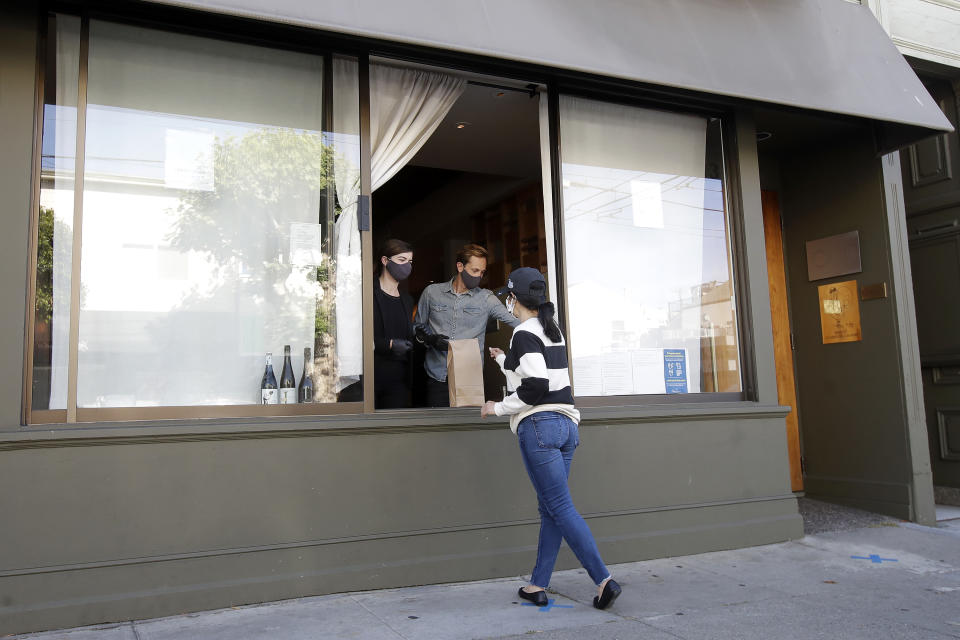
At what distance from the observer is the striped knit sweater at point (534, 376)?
396 cm

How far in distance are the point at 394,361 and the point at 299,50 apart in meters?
2.11

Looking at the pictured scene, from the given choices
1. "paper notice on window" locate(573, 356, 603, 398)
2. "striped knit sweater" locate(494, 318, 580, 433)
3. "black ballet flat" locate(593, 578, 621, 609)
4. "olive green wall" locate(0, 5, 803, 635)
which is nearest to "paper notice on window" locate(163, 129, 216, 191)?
"olive green wall" locate(0, 5, 803, 635)

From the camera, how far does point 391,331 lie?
541 cm

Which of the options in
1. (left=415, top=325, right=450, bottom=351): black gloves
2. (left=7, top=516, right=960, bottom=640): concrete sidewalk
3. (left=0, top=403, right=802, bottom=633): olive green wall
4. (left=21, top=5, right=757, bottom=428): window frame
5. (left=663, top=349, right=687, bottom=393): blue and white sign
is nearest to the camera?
(left=7, top=516, right=960, bottom=640): concrete sidewalk

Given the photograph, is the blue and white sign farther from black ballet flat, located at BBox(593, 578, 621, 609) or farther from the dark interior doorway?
black ballet flat, located at BBox(593, 578, 621, 609)

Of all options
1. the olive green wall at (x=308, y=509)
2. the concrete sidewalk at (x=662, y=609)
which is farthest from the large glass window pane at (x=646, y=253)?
the concrete sidewalk at (x=662, y=609)

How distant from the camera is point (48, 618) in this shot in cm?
A: 383

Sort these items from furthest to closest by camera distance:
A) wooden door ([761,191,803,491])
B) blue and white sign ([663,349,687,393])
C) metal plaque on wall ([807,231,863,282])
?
wooden door ([761,191,803,491])
metal plaque on wall ([807,231,863,282])
blue and white sign ([663,349,687,393])

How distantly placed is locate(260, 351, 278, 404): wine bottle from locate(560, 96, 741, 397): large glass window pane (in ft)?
6.97

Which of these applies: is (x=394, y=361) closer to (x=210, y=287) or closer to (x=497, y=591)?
(x=210, y=287)

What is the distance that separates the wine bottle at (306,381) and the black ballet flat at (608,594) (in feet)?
6.74

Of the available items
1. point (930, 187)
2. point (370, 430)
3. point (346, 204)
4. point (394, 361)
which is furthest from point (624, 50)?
point (930, 187)

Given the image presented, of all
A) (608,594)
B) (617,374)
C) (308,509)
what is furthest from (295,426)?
(617,374)

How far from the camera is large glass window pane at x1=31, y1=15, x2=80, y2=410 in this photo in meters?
4.14
